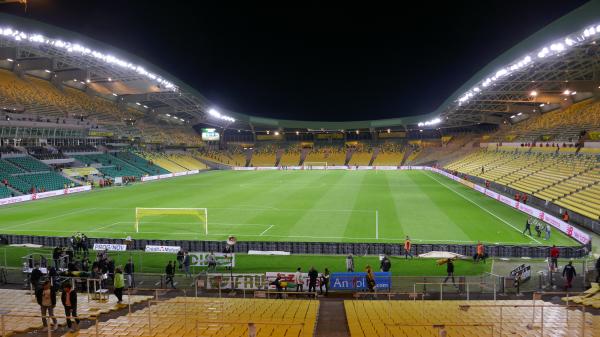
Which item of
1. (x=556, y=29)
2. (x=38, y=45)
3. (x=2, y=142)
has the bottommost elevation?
(x=2, y=142)

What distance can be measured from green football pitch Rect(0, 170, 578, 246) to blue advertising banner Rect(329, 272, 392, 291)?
806 cm

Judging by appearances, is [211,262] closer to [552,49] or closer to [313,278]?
[313,278]

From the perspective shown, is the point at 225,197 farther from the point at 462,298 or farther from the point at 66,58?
the point at 462,298

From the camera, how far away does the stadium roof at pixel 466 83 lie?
103ft

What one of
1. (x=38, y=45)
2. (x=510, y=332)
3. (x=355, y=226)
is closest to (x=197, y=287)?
(x=510, y=332)

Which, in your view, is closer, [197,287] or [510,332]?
[510,332]

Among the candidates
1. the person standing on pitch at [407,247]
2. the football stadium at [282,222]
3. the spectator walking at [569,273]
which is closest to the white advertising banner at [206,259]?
the football stadium at [282,222]

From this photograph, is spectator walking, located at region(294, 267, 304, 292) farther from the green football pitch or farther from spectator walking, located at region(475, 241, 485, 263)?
spectator walking, located at region(475, 241, 485, 263)

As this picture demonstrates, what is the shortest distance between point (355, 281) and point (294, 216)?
53.1ft

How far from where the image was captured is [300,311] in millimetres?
11453

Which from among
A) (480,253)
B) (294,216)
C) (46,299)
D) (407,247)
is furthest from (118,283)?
(294,216)

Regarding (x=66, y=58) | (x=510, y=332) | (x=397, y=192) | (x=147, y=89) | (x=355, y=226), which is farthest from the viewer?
(x=147, y=89)

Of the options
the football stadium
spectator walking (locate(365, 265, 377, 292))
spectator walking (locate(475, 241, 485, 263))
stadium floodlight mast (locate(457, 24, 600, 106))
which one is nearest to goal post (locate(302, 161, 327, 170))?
the football stadium

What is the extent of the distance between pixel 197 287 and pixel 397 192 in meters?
32.9
